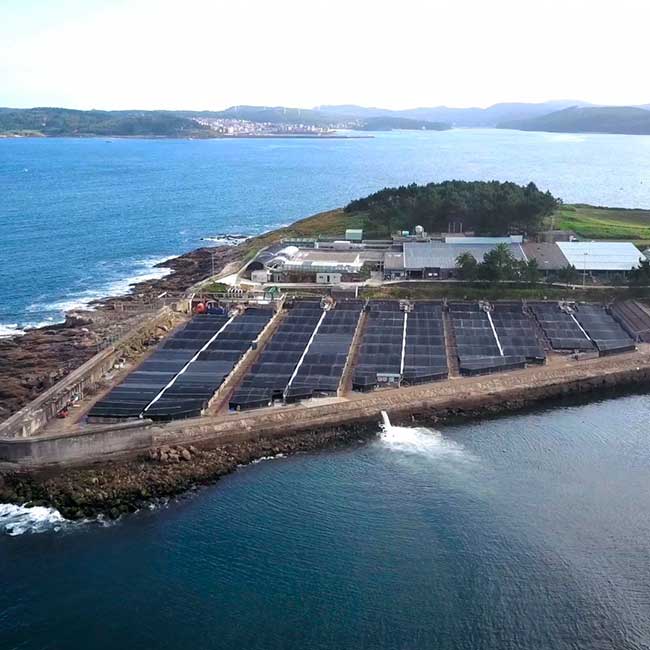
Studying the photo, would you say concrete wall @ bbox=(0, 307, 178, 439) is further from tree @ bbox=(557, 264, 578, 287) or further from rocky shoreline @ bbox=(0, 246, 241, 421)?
tree @ bbox=(557, 264, 578, 287)

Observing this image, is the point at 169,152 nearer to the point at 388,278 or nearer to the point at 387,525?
the point at 388,278

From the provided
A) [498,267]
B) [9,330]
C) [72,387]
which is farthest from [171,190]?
[72,387]

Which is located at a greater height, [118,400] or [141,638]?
[118,400]

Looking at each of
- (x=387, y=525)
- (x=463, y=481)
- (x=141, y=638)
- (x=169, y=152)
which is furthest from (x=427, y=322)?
(x=169, y=152)

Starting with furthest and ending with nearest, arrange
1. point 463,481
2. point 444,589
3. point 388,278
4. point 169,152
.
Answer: point 169,152, point 388,278, point 463,481, point 444,589

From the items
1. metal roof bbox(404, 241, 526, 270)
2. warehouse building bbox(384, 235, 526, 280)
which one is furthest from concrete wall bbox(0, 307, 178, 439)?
metal roof bbox(404, 241, 526, 270)

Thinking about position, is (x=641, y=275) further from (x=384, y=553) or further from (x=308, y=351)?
(x=384, y=553)
